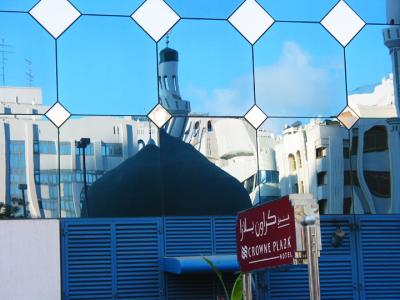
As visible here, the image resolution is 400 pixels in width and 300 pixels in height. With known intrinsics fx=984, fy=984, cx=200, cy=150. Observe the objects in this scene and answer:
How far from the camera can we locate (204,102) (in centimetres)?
920

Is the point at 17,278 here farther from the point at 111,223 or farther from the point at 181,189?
the point at 181,189

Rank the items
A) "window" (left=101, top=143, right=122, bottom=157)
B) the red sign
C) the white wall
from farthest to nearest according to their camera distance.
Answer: "window" (left=101, top=143, right=122, bottom=157), the white wall, the red sign

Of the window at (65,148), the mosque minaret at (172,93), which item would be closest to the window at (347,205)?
the mosque minaret at (172,93)

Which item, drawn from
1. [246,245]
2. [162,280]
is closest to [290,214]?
[246,245]

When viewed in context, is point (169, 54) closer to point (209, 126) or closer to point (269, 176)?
point (209, 126)

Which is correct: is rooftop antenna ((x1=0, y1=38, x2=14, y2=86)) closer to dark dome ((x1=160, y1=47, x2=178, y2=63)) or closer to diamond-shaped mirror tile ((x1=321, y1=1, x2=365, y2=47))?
dark dome ((x1=160, y1=47, x2=178, y2=63))

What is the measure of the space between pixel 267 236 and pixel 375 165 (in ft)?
12.1

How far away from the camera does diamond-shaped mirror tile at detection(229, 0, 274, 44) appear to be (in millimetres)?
9453

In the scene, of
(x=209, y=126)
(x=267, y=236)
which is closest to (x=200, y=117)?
(x=209, y=126)

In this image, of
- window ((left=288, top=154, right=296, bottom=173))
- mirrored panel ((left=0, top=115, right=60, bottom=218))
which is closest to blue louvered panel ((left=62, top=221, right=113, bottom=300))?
mirrored panel ((left=0, top=115, right=60, bottom=218))

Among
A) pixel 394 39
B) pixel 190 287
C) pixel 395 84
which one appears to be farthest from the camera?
pixel 394 39

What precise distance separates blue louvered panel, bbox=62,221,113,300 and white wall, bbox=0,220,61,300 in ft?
0.33

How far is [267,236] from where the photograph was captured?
6086mm

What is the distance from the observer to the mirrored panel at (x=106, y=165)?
876cm
